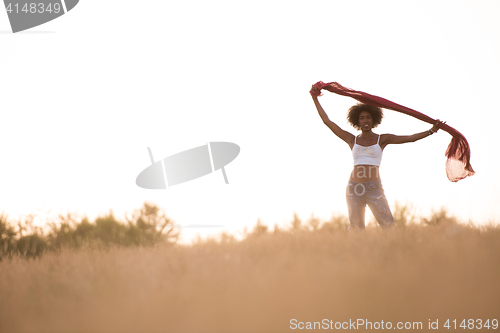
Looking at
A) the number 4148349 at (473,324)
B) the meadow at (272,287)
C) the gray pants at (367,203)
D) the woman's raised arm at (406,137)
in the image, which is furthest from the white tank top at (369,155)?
the number 4148349 at (473,324)

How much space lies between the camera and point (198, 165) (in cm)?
982

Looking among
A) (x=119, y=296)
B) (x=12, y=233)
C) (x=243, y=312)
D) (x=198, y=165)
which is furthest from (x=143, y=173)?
(x=243, y=312)

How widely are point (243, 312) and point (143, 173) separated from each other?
681 cm

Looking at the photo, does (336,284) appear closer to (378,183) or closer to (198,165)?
(378,183)

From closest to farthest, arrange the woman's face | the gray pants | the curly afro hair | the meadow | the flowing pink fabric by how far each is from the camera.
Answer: the meadow < the gray pants < the woman's face < the flowing pink fabric < the curly afro hair

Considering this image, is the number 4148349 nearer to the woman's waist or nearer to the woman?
the woman

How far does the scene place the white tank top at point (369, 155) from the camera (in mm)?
5086

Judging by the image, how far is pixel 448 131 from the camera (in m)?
5.43

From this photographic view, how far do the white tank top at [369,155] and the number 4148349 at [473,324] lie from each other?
264 cm

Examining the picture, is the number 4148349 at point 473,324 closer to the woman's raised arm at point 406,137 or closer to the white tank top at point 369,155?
the white tank top at point 369,155

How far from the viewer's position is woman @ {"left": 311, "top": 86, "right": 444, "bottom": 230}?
5.07 m

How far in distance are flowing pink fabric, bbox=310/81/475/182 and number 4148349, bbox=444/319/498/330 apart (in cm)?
328

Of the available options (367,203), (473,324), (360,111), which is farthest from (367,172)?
(473,324)

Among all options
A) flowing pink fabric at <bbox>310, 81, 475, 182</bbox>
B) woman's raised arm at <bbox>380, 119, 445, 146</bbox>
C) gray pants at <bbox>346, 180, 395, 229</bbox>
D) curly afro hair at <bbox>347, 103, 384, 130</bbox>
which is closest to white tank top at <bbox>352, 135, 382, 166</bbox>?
woman's raised arm at <bbox>380, 119, 445, 146</bbox>
